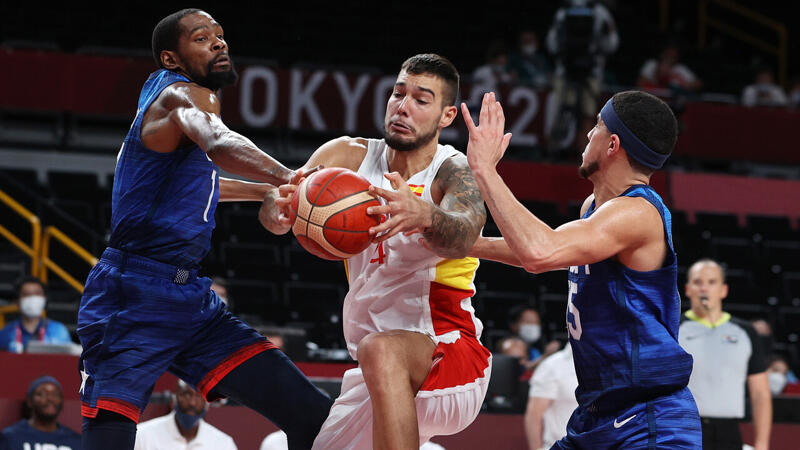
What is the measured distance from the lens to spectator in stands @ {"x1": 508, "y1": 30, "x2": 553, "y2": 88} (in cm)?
1465

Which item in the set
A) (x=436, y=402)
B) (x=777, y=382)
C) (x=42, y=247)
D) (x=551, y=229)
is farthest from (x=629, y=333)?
(x=42, y=247)

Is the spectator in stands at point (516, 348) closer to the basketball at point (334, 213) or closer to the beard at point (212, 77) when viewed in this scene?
the beard at point (212, 77)

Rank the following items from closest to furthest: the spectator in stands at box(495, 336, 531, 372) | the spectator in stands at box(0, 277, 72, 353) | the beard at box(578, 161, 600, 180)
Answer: the beard at box(578, 161, 600, 180) → the spectator in stands at box(0, 277, 72, 353) → the spectator in stands at box(495, 336, 531, 372)

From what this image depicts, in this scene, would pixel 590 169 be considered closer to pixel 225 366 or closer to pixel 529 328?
pixel 225 366

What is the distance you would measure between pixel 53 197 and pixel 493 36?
326 inches

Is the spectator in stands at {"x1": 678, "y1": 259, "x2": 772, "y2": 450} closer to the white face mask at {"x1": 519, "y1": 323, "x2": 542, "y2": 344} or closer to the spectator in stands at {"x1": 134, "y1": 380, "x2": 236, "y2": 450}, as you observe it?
the white face mask at {"x1": 519, "y1": 323, "x2": 542, "y2": 344}

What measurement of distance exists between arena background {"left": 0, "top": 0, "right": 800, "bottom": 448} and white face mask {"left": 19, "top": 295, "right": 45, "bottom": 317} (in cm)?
86

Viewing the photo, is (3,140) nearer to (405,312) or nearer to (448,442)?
(448,442)

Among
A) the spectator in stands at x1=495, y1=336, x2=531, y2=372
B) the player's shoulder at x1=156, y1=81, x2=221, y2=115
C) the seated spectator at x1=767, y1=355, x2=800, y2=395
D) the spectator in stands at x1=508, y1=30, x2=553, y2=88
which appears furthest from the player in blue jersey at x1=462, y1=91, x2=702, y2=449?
the spectator in stands at x1=508, y1=30, x2=553, y2=88

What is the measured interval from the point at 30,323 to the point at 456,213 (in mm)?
6455

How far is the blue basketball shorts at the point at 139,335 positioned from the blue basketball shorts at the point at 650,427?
153cm

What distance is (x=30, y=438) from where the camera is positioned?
7.30 m

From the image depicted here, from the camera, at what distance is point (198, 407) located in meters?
7.38

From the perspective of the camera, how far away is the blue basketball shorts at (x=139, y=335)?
4258mm
